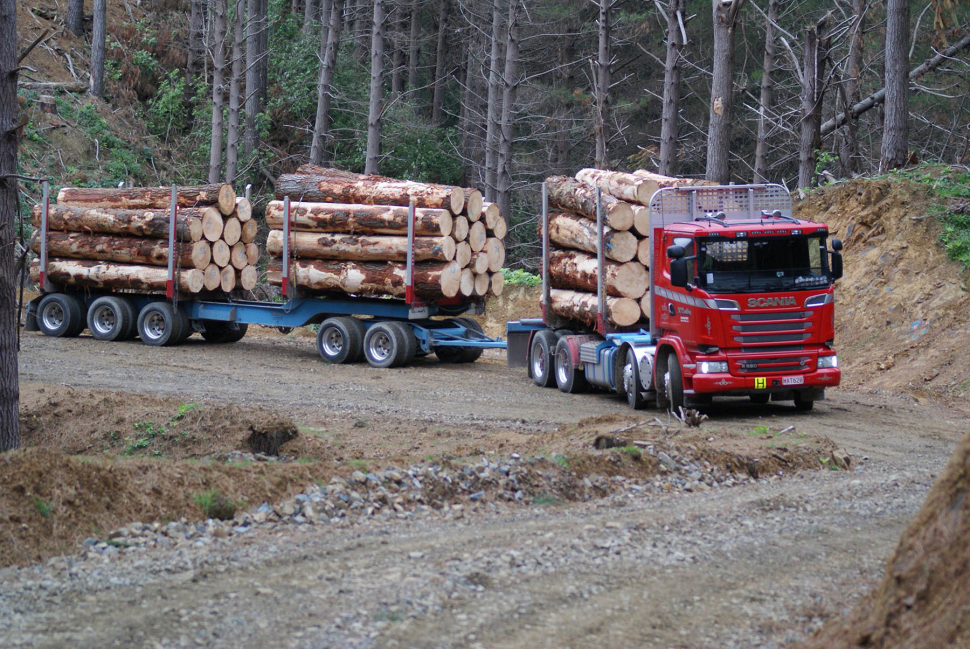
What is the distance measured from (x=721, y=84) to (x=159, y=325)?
488 inches

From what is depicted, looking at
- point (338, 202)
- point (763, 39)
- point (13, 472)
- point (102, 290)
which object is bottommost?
point (13, 472)

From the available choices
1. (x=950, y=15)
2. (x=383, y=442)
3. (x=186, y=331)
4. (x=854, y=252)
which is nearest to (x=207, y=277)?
(x=186, y=331)

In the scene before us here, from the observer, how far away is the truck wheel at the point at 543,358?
16781 millimetres

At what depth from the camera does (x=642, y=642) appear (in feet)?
16.9

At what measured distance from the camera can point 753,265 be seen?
13.0m

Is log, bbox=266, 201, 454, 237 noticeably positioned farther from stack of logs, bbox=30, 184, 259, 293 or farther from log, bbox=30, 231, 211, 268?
log, bbox=30, 231, 211, 268

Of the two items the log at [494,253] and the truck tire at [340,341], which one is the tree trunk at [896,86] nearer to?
the log at [494,253]

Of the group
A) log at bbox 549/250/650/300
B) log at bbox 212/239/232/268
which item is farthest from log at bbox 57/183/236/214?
log at bbox 549/250/650/300

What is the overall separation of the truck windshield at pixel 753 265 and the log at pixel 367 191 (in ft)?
21.2

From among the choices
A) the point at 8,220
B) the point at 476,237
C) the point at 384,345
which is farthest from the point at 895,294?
the point at 8,220

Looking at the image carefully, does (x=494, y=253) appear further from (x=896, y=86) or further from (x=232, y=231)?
(x=896, y=86)

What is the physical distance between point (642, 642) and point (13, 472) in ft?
14.4

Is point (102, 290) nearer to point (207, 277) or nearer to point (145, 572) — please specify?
point (207, 277)

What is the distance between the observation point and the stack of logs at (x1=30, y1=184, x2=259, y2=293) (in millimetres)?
20094
